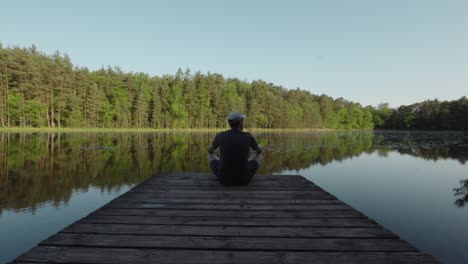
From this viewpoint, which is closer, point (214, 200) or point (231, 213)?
point (231, 213)

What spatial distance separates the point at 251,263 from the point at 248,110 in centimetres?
7469

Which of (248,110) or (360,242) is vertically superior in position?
(248,110)

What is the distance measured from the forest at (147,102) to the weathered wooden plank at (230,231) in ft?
182

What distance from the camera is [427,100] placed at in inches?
3772

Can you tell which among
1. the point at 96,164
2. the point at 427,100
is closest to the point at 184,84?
the point at 96,164

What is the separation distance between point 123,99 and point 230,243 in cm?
6355

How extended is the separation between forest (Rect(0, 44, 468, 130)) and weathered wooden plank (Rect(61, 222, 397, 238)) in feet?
182

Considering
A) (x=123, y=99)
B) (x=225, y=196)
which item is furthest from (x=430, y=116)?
(x=225, y=196)

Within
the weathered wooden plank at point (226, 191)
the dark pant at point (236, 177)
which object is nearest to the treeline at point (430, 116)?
the weathered wooden plank at point (226, 191)

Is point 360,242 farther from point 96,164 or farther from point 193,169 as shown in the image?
point 96,164

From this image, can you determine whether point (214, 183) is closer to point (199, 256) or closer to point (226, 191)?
point (226, 191)

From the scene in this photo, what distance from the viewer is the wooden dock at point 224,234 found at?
2.30 metres

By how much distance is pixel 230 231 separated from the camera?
2.88m

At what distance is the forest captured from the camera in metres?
46.6
